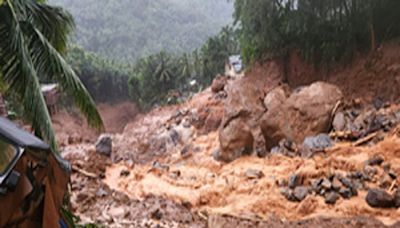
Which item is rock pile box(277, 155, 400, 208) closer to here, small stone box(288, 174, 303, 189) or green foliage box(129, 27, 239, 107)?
small stone box(288, 174, 303, 189)

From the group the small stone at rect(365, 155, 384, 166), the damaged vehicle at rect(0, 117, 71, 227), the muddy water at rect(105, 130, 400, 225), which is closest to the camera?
the damaged vehicle at rect(0, 117, 71, 227)

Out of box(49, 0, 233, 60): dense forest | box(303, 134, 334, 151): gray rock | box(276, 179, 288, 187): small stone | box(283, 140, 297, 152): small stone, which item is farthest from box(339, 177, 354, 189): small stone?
box(49, 0, 233, 60): dense forest

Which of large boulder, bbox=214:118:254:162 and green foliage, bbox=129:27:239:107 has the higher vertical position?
green foliage, bbox=129:27:239:107

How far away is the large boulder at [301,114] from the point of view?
42.2 ft

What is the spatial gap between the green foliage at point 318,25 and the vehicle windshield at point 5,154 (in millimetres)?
14688

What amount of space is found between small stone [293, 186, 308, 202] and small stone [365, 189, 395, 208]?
4.95 ft

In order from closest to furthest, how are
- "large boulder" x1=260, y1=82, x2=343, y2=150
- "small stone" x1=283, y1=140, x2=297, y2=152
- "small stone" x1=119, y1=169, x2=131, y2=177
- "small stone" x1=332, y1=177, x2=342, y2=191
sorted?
"small stone" x1=332, y1=177, x2=342, y2=191 < "small stone" x1=283, y1=140, x2=297, y2=152 < "large boulder" x1=260, y1=82, x2=343, y2=150 < "small stone" x1=119, y1=169, x2=131, y2=177

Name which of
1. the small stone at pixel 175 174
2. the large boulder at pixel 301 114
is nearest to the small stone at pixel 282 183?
the large boulder at pixel 301 114

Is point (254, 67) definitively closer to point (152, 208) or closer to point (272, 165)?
point (272, 165)

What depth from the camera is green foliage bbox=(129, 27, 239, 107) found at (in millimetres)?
30344

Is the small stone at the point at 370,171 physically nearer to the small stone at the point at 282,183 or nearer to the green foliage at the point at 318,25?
the small stone at the point at 282,183

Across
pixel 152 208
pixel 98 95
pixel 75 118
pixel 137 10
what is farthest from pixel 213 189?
pixel 137 10

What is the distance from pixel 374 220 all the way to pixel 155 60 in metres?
27.9

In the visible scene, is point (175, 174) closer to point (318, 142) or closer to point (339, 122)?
point (318, 142)
